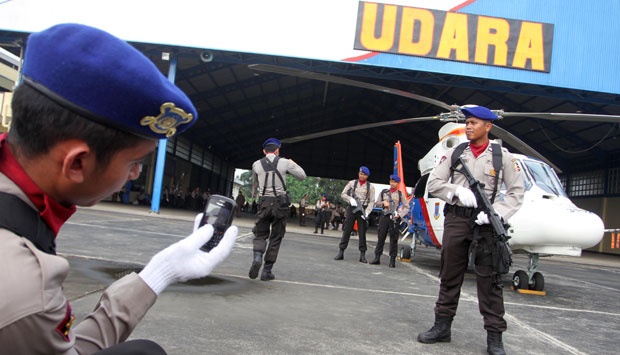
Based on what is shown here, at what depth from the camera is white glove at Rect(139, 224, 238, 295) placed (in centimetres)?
119

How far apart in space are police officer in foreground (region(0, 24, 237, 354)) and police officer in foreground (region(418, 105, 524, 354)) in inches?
118

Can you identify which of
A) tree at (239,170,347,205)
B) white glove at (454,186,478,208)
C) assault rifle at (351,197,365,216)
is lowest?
assault rifle at (351,197,365,216)

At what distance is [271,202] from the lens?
578 centimetres

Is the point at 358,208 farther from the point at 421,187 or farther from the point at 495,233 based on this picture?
the point at 495,233

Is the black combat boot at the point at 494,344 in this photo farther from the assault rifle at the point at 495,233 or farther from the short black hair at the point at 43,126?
the short black hair at the point at 43,126

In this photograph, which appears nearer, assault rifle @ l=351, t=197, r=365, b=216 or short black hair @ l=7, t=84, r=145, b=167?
short black hair @ l=7, t=84, r=145, b=167

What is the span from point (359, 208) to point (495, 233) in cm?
526

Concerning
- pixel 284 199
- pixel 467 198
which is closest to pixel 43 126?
pixel 467 198

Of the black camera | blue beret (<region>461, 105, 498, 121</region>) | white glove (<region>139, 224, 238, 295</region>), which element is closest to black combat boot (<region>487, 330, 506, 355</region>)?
blue beret (<region>461, 105, 498, 121</region>)

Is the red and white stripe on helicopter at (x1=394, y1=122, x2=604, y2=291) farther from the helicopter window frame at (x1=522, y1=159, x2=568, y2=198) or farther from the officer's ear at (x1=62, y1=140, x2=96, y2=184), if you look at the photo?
the officer's ear at (x1=62, y1=140, x2=96, y2=184)

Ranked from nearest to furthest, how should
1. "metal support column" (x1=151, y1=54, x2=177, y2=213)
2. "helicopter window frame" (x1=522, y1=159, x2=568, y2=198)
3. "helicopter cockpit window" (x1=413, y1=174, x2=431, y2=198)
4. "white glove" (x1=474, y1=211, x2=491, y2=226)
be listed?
"white glove" (x1=474, y1=211, x2=491, y2=226), "helicopter window frame" (x1=522, y1=159, x2=568, y2=198), "helicopter cockpit window" (x1=413, y1=174, x2=431, y2=198), "metal support column" (x1=151, y1=54, x2=177, y2=213)

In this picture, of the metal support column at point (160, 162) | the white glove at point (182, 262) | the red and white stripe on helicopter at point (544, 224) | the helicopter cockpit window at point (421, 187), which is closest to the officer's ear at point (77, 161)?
the white glove at point (182, 262)

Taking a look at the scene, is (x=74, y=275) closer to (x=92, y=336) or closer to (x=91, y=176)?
(x=92, y=336)

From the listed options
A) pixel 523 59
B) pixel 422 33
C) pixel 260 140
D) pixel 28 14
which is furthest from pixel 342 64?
pixel 260 140
